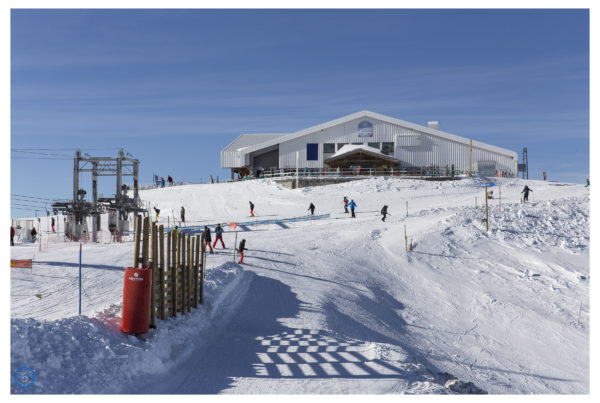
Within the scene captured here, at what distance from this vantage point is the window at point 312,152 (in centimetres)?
5862

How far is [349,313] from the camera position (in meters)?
16.5

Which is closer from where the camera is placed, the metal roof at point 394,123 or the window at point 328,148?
the metal roof at point 394,123

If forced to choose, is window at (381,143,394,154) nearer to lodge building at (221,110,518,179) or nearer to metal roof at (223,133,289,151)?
lodge building at (221,110,518,179)

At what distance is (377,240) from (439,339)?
1101cm

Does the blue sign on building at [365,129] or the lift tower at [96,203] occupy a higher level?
the blue sign on building at [365,129]

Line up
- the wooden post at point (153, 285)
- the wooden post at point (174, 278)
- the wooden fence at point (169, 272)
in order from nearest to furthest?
the wooden post at point (153, 285)
the wooden fence at point (169, 272)
the wooden post at point (174, 278)

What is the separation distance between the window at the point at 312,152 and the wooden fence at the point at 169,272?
4393 centimetres

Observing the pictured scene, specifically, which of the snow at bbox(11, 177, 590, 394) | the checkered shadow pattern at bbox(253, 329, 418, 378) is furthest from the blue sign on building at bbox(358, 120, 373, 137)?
the checkered shadow pattern at bbox(253, 329, 418, 378)

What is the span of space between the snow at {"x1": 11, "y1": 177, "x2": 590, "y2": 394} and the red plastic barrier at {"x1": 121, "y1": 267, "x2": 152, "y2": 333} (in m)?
0.29

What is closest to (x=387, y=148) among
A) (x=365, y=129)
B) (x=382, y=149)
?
(x=382, y=149)

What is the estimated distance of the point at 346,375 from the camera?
1023cm

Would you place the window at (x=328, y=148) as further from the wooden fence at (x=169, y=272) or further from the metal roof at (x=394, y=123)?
the wooden fence at (x=169, y=272)

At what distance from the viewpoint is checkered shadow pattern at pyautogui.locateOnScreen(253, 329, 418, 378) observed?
1031 cm

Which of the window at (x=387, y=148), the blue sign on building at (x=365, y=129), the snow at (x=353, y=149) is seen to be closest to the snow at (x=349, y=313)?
the snow at (x=353, y=149)
